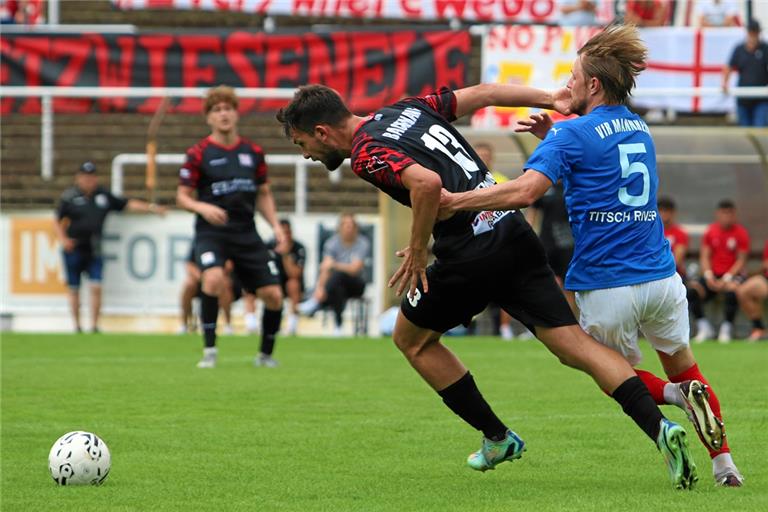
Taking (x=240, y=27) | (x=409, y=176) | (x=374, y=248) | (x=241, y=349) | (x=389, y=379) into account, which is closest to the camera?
(x=409, y=176)

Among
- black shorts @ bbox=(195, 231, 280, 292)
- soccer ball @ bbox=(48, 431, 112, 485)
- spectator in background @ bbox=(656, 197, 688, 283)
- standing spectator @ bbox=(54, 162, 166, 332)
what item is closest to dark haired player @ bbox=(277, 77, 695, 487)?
soccer ball @ bbox=(48, 431, 112, 485)

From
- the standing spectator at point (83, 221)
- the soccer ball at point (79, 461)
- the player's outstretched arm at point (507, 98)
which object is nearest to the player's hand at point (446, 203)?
the player's outstretched arm at point (507, 98)

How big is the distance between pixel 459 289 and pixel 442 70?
14200 millimetres

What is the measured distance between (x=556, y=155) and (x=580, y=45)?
46.6 ft

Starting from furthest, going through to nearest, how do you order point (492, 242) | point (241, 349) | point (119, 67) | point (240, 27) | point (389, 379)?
point (240, 27) → point (119, 67) → point (241, 349) → point (389, 379) → point (492, 242)

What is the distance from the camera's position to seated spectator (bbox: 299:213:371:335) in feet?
61.4

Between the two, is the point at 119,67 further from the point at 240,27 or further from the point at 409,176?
the point at 409,176

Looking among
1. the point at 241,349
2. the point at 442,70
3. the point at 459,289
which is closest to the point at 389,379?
the point at 241,349

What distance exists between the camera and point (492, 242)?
A: 6355mm

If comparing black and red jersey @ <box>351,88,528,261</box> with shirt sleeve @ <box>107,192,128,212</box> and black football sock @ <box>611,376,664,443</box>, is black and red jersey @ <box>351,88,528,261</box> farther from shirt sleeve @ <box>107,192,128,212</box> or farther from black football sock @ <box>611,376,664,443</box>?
shirt sleeve @ <box>107,192,128,212</box>

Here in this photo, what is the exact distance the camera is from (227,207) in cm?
1266

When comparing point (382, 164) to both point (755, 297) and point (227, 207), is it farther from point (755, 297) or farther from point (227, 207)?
point (755, 297)

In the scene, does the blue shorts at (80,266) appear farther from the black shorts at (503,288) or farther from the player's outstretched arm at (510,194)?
the player's outstretched arm at (510,194)

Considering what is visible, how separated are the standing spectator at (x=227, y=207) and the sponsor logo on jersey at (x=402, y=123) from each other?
20.2 ft
